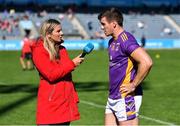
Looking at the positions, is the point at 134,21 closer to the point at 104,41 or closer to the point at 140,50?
the point at 104,41

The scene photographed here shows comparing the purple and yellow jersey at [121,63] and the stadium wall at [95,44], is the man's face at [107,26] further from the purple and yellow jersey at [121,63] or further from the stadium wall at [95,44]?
the stadium wall at [95,44]

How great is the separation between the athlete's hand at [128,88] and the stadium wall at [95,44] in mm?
35299

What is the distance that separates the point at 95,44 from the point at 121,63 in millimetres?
39280

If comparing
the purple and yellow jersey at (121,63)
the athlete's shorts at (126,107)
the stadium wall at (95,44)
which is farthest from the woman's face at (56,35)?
the stadium wall at (95,44)

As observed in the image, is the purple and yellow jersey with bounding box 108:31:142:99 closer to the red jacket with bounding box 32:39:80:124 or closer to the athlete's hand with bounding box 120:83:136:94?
the athlete's hand with bounding box 120:83:136:94

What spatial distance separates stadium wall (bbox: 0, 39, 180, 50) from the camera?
141 feet

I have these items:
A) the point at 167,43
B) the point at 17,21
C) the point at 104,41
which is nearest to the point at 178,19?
the point at 167,43

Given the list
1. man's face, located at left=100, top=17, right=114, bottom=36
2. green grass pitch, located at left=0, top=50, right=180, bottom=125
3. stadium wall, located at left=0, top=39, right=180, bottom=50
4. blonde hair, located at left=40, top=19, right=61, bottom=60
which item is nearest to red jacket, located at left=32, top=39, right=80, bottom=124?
blonde hair, located at left=40, top=19, right=61, bottom=60

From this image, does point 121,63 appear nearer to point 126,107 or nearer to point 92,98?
point 126,107

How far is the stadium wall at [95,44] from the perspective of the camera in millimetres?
43072

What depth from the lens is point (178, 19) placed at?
58844 mm

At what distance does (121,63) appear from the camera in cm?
576

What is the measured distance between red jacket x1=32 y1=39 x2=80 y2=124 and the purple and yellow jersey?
0.60 m

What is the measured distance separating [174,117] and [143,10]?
1989 inches
